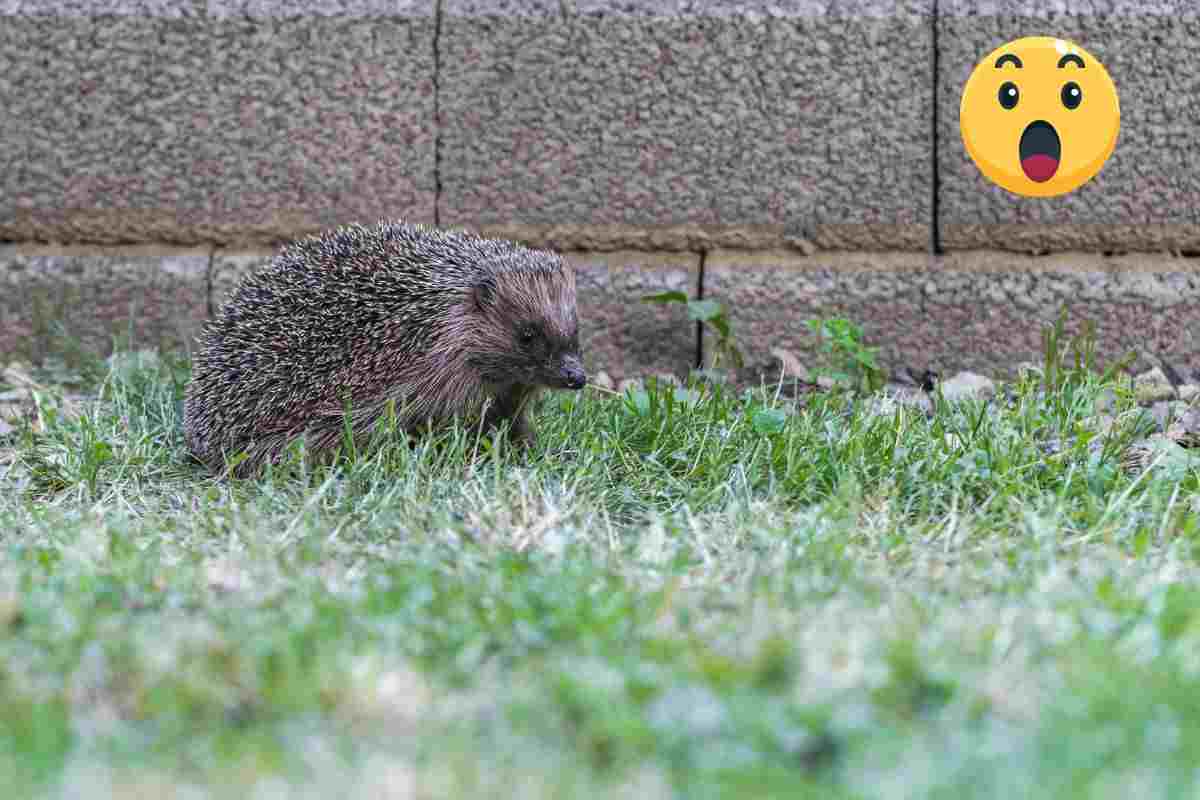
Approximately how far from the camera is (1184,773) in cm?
190

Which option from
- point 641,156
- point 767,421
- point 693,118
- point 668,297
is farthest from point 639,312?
point 767,421

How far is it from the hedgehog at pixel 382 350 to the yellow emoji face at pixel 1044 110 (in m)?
1.78

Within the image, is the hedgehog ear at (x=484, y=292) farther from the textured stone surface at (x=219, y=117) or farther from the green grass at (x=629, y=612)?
the textured stone surface at (x=219, y=117)

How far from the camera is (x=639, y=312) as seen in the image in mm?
5215

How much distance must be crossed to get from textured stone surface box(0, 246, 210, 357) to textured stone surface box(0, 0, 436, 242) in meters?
0.13

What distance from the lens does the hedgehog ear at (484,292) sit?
414 centimetres

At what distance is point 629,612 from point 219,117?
11.1 feet

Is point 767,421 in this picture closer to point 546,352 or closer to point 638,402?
point 638,402

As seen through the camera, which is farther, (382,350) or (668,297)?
(668,297)

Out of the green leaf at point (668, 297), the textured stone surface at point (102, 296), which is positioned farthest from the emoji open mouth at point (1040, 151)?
the textured stone surface at point (102, 296)

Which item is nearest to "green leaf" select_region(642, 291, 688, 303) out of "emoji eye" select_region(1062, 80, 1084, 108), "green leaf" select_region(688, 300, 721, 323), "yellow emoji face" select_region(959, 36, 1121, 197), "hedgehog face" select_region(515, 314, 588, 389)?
"green leaf" select_region(688, 300, 721, 323)

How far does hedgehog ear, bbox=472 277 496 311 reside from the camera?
414 centimetres

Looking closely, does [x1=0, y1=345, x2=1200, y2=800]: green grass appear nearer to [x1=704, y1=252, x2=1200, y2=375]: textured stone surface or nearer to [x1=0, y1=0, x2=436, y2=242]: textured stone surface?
[x1=704, y1=252, x2=1200, y2=375]: textured stone surface

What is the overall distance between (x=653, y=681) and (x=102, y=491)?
2310 millimetres
